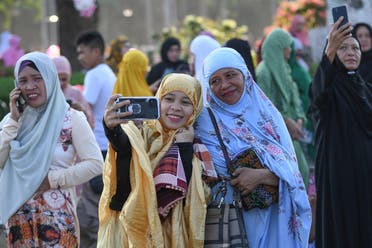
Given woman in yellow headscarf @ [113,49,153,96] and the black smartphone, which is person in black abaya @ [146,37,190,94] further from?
the black smartphone

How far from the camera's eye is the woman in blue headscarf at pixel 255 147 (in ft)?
15.8

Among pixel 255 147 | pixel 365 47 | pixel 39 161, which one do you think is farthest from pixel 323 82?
pixel 365 47

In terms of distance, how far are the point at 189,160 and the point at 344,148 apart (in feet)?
6.58

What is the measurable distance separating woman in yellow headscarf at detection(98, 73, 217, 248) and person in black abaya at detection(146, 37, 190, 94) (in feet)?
16.8

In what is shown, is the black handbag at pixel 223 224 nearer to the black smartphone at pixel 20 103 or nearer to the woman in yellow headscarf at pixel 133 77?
the black smartphone at pixel 20 103

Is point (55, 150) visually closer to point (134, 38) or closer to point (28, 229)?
point (28, 229)

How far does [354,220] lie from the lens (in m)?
6.43

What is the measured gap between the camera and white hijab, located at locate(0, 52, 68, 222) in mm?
5332

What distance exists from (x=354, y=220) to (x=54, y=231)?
2164 millimetres

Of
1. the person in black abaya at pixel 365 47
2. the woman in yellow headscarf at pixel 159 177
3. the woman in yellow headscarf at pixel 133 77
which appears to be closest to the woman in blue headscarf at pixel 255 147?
the woman in yellow headscarf at pixel 159 177

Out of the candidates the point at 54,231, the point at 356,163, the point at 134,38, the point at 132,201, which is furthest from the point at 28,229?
the point at 134,38

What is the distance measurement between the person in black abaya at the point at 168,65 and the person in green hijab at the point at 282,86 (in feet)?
6.02

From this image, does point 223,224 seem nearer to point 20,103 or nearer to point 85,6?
point 20,103

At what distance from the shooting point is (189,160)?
4676 millimetres
